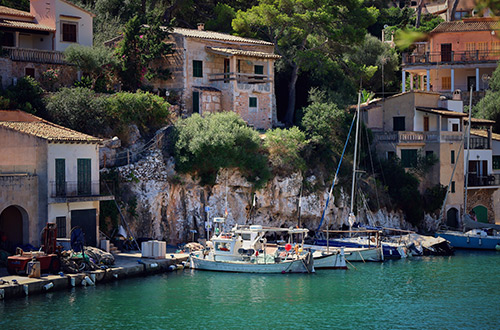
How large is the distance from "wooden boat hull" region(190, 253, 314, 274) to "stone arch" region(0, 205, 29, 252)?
818 cm

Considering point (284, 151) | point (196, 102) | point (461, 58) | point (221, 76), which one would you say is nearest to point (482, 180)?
point (461, 58)

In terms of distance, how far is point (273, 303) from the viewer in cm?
3006

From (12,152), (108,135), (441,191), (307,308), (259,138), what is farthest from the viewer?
(441,191)

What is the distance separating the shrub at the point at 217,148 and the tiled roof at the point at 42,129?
7044 mm

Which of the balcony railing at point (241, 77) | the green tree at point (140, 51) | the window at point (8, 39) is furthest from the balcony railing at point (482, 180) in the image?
the window at point (8, 39)

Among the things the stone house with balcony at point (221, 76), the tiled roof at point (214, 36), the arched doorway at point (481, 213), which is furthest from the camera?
the arched doorway at point (481, 213)

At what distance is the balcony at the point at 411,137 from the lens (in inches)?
2157

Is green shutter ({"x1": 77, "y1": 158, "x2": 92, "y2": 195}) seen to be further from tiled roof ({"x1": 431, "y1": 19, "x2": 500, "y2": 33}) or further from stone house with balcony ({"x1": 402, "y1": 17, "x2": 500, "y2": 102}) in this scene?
tiled roof ({"x1": 431, "y1": 19, "x2": 500, "y2": 33})

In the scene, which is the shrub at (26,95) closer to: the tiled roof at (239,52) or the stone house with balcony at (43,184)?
the stone house with balcony at (43,184)

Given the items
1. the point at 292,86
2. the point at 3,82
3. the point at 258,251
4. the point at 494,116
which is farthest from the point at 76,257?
the point at 494,116

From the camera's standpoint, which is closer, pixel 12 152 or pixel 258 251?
pixel 12 152

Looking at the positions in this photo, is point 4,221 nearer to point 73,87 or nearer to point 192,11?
point 73,87

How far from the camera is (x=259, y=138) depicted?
46125 mm

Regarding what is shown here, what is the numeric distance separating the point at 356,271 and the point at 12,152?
58.9ft
